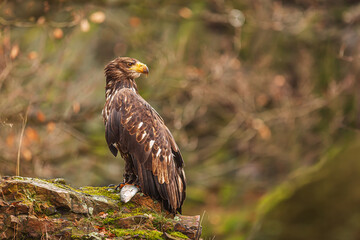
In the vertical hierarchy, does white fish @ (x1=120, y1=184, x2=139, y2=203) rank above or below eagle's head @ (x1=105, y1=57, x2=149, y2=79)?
below

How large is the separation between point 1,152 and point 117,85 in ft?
12.3

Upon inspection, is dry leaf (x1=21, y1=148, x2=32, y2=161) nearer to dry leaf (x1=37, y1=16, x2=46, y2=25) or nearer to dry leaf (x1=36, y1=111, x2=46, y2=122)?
dry leaf (x1=36, y1=111, x2=46, y2=122)

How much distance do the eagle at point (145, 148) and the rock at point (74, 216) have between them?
10.7 inches

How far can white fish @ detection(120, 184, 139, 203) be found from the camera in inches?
236

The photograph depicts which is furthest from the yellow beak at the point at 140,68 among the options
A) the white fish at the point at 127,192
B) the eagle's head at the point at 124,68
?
the white fish at the point at 127,192

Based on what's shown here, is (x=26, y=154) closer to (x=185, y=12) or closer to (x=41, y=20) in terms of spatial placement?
(x=41, y=20)

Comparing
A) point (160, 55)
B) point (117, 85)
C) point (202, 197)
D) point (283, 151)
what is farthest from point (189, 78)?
point (117, 85)

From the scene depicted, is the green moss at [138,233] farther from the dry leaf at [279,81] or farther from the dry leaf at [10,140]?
the dry leaf at [279,81]

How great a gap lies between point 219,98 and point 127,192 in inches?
376

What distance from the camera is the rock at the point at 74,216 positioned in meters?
5.00

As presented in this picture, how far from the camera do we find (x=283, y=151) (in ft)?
52.4

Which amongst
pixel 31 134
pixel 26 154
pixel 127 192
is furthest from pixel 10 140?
pixel 127 192

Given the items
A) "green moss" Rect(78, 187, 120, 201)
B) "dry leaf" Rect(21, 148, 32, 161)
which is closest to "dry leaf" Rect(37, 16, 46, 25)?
"dry leaf" Rect(21, 148, 32, 161)

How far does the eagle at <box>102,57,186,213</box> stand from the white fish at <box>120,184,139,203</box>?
Answer: 0.31 ft
